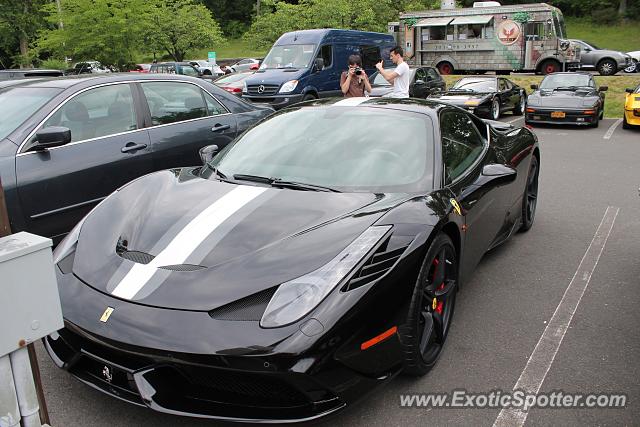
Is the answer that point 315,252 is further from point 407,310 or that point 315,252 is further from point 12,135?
point 12,135

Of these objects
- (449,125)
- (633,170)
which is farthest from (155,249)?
(633,170)

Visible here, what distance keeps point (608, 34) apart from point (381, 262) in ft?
164

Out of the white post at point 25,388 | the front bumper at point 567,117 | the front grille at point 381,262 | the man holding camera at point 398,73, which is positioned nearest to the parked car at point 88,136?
the white post at point 25,388

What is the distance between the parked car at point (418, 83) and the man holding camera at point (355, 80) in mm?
4645

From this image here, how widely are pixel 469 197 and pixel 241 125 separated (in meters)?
3.12

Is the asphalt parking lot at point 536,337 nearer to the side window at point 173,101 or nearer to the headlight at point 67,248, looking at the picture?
the headlight at point 67,248

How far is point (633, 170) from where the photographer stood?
845 cm

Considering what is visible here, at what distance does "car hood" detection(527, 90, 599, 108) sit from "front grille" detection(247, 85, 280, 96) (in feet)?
19.8

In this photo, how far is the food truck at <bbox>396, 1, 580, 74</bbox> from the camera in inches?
885

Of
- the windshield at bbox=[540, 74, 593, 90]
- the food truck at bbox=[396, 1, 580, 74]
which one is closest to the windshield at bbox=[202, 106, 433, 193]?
the windshield at bbox=[540, 74, 593, 90]

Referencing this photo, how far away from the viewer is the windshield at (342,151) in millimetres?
3309

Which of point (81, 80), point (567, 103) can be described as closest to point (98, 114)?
point (81, 80)

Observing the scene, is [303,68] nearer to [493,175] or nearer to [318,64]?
[318,64]

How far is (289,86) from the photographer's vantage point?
13.0 m
